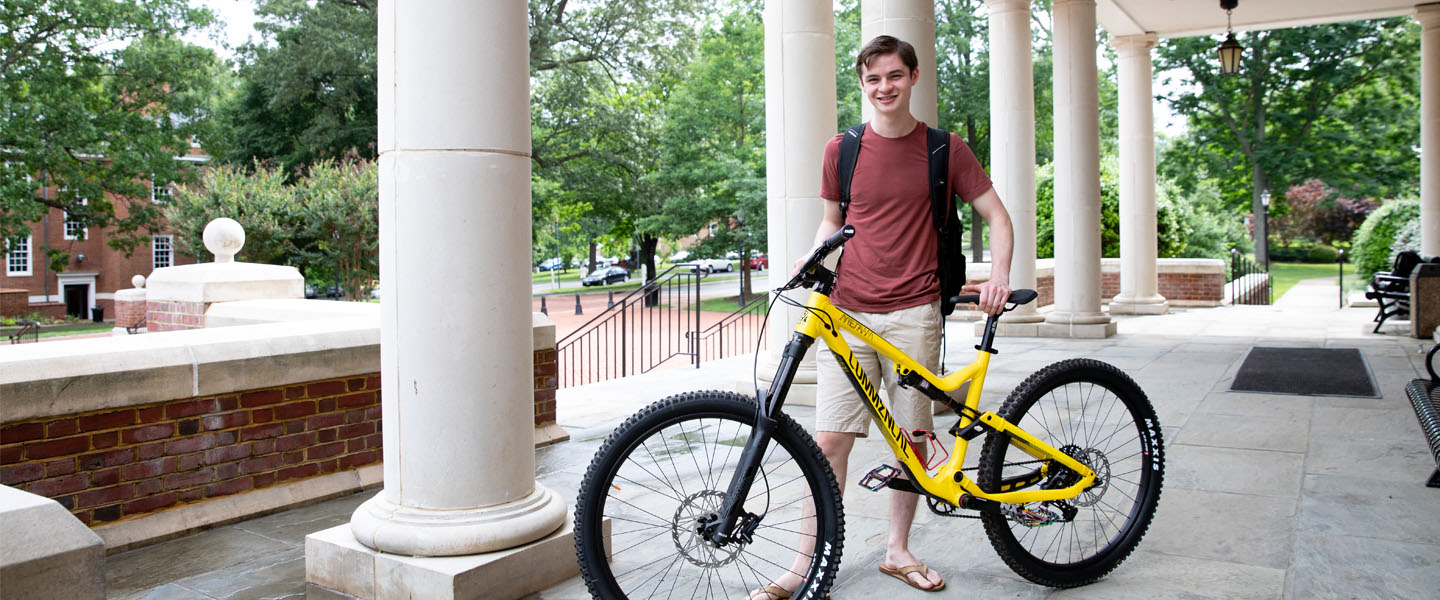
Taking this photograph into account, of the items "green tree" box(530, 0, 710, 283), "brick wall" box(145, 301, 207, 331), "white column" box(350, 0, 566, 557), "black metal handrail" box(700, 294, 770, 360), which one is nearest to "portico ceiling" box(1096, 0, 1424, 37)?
"black metal handrail" box(700, 294, 770, 360)

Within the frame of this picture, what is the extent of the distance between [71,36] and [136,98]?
2507 mm

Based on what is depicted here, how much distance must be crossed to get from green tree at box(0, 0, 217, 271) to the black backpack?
31300 millimetres

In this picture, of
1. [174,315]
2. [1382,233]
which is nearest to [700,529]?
[174,315]

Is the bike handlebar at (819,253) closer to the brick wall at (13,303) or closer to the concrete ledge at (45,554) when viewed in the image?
the concrete ledge at (45,554)

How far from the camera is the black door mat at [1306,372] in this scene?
770 centimetres

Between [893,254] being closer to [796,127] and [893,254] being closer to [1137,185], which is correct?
[796,127]

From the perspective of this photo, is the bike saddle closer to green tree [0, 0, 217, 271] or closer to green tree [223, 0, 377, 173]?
green tree [223, 0, 377, 173]

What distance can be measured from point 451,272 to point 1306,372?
25.7 ft

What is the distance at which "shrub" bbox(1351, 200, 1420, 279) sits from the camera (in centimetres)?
1961

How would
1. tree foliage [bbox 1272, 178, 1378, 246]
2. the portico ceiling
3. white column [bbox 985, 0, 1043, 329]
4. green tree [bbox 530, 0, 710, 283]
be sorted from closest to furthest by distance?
white column [bbox 985, 0, 1043, 329] → the portico ceiling → green tree [bbox 530, 0, 710, 283] → tree foliage [bbox 1272, 178, 1378, 246]

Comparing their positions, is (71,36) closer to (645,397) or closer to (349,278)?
(349,278)

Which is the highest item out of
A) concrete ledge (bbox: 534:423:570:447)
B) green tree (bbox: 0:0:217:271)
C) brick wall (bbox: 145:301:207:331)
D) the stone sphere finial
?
green tree (bbox: 0:0:217:271)

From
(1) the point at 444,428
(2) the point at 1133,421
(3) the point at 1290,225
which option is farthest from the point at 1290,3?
(3) the point at 1290,225

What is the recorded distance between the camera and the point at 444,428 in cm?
344
